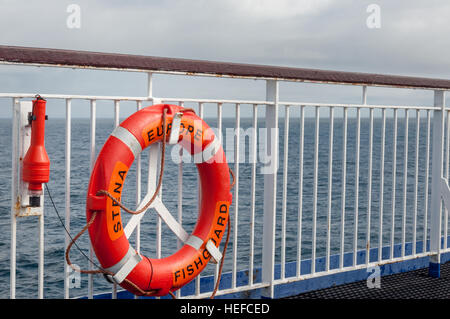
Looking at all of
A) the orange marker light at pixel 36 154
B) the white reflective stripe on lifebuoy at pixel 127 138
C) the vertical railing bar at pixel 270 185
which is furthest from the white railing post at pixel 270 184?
the orange marker light at pixel 36 154

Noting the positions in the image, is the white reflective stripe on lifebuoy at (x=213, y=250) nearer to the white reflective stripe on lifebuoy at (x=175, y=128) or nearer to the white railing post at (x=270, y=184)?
the white railing post at (x=270, y=184)

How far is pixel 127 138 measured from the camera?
222 centimetres

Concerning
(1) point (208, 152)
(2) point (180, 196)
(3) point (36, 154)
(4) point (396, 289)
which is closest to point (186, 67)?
(1) point (208, 152)

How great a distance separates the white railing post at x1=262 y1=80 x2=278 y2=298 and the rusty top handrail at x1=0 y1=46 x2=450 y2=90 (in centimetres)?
12

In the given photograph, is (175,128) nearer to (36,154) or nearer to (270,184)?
(36,154)

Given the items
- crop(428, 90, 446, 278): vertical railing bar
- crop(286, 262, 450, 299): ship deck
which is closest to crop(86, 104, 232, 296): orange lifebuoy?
crop(286, 262, 450, 299): ship deck

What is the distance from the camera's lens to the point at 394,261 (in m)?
3.39

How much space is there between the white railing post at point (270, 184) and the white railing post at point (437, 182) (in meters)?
1.25

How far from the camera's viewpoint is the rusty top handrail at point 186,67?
204 cm

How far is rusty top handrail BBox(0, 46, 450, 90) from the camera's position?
2.04 metres

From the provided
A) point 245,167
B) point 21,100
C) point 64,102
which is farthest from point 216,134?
point 245,167

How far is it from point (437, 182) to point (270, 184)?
53.7 inches

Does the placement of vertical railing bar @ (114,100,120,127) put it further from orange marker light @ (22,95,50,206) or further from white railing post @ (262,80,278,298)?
white railing post @ (262,80,278,298)

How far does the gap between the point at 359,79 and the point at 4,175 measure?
28.4m
